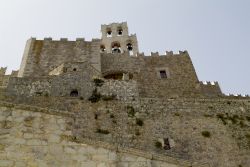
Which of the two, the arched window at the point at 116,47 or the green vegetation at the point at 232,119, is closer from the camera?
the green vegetation at the point at 232,119

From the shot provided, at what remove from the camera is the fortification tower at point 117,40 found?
3766 cm

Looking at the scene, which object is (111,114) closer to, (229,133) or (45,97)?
(45,97)

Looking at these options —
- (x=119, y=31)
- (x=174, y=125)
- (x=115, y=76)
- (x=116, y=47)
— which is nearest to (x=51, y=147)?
(x=174, y=125)

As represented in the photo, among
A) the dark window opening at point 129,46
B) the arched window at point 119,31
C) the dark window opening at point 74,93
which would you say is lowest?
the dark window opening at point 74,93

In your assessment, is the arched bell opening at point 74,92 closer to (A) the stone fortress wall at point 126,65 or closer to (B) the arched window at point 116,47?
(A) the stone fortress wall at point 126,65

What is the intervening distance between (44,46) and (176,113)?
48.7ft

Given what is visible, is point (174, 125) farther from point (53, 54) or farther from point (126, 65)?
point (53, 54)

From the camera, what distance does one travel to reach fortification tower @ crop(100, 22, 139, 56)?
37.7m

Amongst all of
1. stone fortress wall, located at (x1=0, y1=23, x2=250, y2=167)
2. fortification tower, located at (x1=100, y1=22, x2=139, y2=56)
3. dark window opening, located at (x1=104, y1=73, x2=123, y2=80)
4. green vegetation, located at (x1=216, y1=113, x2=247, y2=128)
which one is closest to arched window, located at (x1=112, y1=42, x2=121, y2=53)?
fortification tower, located at (x1=100, y1=22, x2=139, y2=56)

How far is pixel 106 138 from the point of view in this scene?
17.6 meters

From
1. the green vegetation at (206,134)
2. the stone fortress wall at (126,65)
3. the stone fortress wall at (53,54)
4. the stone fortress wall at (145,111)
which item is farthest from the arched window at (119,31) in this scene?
the green vegetation at (206,134)

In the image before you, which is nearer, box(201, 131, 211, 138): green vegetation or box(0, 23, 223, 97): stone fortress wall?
box(201, 131, 211, 138): green vegetation

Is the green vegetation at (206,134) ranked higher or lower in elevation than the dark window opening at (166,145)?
higher

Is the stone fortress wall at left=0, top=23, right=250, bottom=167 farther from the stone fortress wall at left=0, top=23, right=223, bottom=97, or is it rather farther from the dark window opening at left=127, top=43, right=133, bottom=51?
the dark window opening at left=127, top=43, right=133, bottom=51
